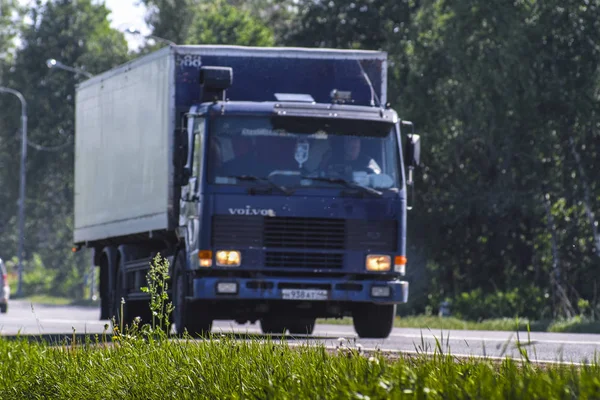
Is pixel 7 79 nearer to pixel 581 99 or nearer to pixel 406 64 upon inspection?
pixel 406 64

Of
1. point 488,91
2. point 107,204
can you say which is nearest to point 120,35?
point 488,91

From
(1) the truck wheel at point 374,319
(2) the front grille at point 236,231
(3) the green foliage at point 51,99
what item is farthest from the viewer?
(3) the green foliage at point 51,99

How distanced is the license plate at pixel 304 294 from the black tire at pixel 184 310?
1.14 metres

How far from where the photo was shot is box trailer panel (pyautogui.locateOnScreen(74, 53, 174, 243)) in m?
18.7

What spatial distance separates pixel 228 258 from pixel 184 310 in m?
0.94

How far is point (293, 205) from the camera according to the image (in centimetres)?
1688

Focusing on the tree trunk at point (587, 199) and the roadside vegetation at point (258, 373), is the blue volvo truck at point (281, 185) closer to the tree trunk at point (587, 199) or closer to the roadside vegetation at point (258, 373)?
the roadside vegetation at point (258, 373)

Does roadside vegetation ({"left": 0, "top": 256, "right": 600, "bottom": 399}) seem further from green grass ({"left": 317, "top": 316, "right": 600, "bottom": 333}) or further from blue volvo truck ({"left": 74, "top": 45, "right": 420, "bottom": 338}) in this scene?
green grass ({"left": 317, "top": 316, "right": 600, "bottom": 333})

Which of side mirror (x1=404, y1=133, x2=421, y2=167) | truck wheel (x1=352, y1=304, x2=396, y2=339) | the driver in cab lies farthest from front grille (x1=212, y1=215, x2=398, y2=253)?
truck wheel (x1=352, y1=304, x2=396, y2=339)

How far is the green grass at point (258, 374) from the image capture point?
21.2 feet

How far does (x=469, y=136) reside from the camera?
32625 millimetres

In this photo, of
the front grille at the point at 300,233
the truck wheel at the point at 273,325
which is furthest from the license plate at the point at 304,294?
the truck wheel at the point at 273,325

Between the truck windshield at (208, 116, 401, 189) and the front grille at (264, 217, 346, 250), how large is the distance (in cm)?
43

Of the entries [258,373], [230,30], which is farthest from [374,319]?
[230,30]
